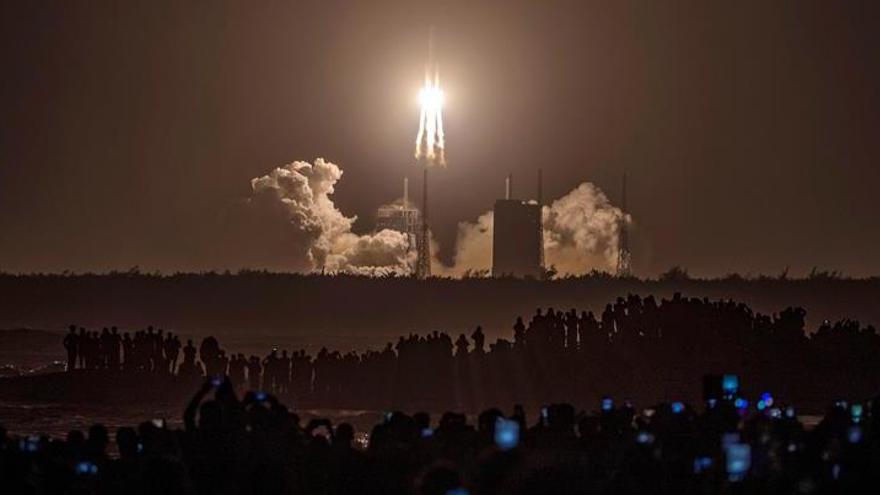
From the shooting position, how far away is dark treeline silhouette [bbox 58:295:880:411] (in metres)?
82.6

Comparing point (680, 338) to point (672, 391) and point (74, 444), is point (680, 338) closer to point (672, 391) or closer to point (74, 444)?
point (672, 391)

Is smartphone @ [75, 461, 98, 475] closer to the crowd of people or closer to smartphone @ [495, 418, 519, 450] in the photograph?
the crowd of people

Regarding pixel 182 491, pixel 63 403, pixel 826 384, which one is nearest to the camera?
pixel 182 491

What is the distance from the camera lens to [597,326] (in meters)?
85.0

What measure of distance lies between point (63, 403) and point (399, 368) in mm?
14484

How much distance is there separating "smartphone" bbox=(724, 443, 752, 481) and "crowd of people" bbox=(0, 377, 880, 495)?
0.03m

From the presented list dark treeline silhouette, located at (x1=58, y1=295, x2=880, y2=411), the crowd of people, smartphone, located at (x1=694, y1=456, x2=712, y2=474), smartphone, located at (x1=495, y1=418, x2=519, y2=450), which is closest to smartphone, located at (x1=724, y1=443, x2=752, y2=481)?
the crowd of people

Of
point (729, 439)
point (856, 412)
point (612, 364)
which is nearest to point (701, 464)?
point (729, 439)

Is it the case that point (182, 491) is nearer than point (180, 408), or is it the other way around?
point (182, 491)

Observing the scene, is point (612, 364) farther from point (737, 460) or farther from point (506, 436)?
point (737, 460)

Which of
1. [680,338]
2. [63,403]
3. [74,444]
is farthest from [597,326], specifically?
[74,444]

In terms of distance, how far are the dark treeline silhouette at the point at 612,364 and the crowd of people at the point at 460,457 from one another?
135 feet

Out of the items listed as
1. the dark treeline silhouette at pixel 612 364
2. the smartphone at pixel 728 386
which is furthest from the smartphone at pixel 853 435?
the dark treeline silhouette at pixel 612 364

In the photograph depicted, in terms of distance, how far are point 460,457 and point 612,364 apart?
4698cm
